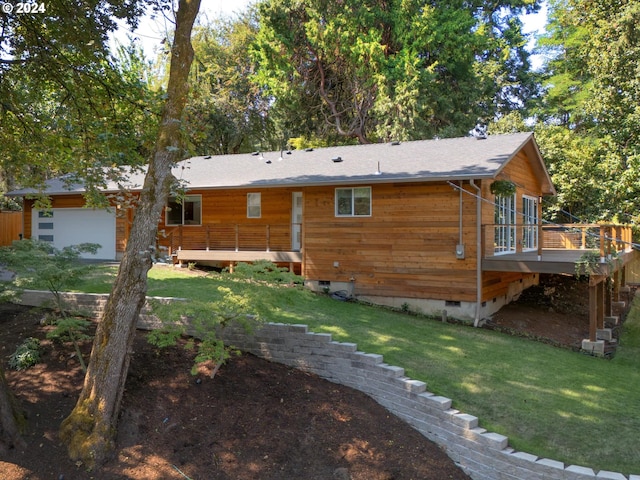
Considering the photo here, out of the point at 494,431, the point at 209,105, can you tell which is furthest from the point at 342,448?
the point at 209,105

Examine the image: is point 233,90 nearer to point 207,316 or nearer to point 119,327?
point 207,316

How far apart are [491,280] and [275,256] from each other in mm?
5720

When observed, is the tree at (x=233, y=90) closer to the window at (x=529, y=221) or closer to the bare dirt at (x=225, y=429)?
the window at (x=529, y=221)

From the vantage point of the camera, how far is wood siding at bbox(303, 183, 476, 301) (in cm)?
1166

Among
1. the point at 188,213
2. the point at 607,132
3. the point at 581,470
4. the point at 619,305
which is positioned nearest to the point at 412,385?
the point at 581,470

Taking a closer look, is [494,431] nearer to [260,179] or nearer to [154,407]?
[154,407]

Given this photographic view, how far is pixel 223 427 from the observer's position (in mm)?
5688

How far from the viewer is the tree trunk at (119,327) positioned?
5289mm

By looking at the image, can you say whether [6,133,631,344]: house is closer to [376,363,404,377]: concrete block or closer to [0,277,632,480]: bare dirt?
[0,277,632,480]: bare dirt

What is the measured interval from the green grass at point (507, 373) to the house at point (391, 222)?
4.13ft

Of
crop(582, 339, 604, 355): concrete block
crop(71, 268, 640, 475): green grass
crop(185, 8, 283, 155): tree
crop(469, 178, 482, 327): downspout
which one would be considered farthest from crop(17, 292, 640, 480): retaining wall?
crop(185, 8, 283, 155): tree

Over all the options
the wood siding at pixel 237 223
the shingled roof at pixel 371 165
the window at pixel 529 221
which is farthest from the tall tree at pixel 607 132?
the wood siding at pixel 237 223

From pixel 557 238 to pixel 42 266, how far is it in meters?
20.3

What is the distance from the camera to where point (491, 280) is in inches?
485
